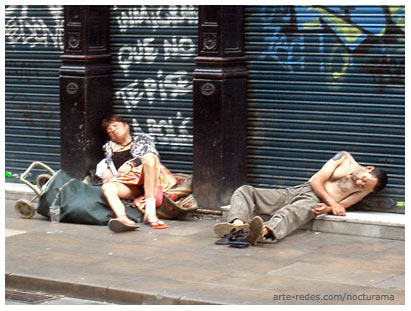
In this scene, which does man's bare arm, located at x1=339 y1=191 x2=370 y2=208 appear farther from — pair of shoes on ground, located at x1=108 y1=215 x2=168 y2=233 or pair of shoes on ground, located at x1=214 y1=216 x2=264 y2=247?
pair of shoes on ground, located at x1=108 y1=215 x2=168 y2=233

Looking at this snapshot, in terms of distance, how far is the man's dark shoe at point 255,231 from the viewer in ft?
33.6

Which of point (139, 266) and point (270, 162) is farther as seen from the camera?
point (270, 162)

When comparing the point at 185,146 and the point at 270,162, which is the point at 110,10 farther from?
the point at 270,162

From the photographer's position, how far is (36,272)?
30.6 feet

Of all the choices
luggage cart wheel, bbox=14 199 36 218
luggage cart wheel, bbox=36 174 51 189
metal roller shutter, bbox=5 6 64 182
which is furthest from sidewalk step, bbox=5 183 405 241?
metal roller shutter, bbox=5 6 64 182

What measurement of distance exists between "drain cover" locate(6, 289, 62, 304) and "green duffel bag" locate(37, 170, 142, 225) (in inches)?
96.0

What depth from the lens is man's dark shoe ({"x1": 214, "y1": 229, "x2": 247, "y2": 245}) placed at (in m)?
10.4

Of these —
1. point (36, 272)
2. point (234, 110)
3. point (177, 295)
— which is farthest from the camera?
point (234, 110)

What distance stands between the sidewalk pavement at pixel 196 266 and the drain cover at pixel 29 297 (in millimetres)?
101

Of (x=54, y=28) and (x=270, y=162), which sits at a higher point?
(x=54, y=28)

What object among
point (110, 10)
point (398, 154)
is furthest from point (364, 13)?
point (110, 10)

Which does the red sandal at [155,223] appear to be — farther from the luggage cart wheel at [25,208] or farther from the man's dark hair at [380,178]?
the man's dark hair at [380,178]

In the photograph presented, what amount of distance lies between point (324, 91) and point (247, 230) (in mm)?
2003

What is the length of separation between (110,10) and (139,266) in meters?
4.39
